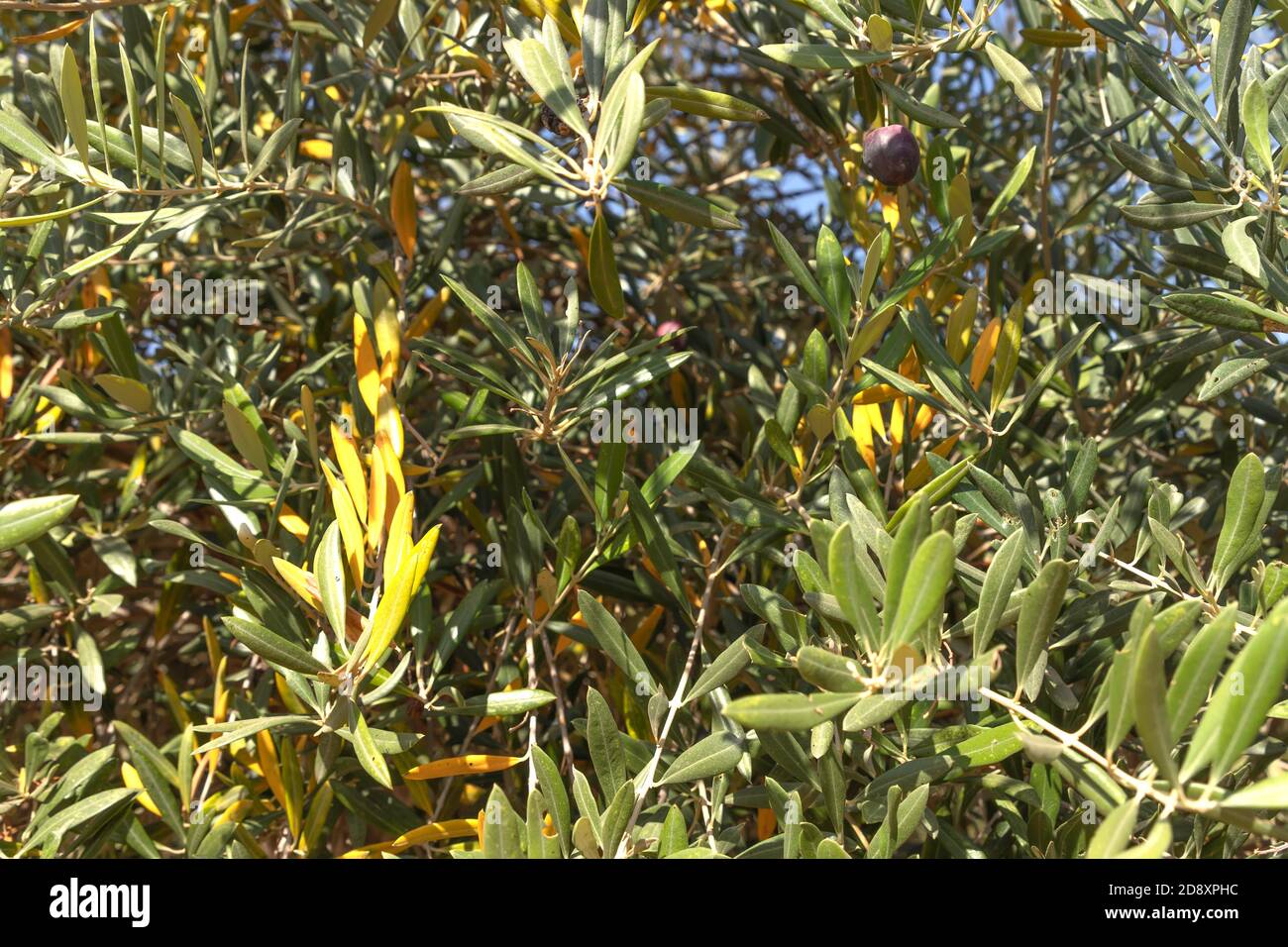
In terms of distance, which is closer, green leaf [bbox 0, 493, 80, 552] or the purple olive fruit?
green leaf [bbox 0, 493, 80, 552]

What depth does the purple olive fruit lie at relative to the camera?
1250 mm

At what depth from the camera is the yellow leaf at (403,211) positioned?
1.48 meters

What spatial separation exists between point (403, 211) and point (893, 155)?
72 centimetres

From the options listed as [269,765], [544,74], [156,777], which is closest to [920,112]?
[544,74]

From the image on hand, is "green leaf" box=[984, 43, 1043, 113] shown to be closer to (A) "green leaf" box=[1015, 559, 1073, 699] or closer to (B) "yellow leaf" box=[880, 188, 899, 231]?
(B) "yellow leaf" box=[880, 188, 899, 231]

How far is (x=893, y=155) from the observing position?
125 centimetres

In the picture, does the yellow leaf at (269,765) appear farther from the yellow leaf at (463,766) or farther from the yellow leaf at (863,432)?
the yellow leaf at (863,432)

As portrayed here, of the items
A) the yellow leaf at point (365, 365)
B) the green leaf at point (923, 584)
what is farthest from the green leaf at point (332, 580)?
the green leaf at point (923, 584)

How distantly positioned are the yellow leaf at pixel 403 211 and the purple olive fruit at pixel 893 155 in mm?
680

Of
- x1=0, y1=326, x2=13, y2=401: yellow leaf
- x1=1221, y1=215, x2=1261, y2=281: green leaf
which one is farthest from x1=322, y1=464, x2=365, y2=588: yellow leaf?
x1=1221, y1=215, x2=1261, y2=281: green leaf

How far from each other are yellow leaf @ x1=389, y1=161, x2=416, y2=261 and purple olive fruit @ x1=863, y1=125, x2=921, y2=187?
680mm

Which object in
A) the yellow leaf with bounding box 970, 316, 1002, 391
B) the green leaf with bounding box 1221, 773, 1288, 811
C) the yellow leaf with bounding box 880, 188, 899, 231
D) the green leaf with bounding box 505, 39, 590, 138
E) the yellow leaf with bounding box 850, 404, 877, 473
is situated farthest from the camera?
the yellow leaf with bounding box 880, 188, 899, 231
